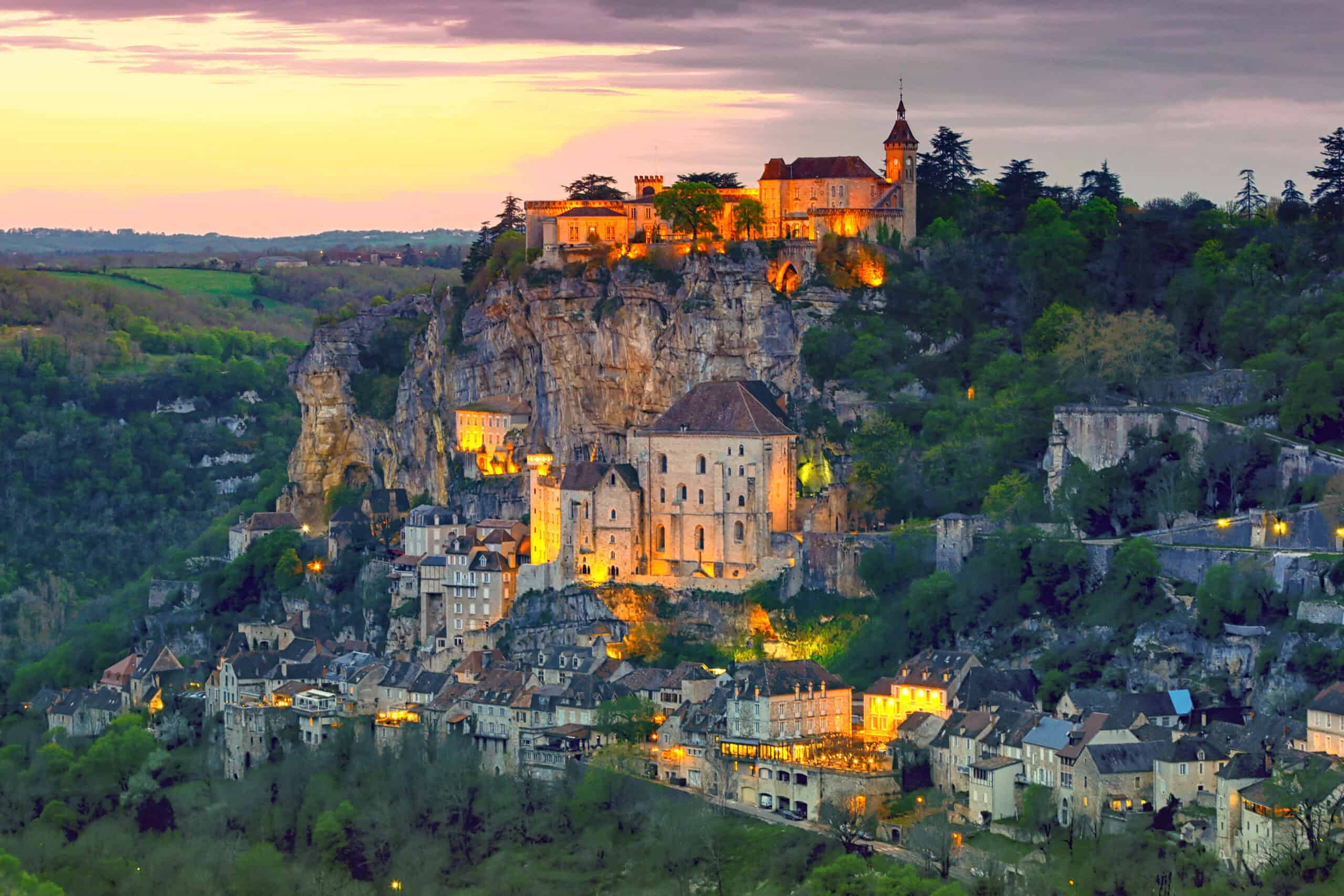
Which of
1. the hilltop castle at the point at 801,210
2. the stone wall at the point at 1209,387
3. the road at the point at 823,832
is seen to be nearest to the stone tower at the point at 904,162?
the hilltop castle at the point at 801,210

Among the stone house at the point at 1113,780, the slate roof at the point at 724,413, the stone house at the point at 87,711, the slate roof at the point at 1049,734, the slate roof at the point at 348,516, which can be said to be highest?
the slate roof at the point at 724,413

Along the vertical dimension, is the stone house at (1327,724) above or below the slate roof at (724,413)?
below

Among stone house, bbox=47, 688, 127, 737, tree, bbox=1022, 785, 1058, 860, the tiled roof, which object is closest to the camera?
tree, bbox=1022, 785, 1058, 860

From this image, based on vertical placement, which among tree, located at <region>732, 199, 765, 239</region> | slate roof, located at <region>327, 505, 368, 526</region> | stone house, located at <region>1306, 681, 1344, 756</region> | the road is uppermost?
tree, located at <region>732, 199, 765, 239</region>

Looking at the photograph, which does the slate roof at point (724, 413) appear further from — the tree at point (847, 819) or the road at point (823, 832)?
the tree at point (847, 819)

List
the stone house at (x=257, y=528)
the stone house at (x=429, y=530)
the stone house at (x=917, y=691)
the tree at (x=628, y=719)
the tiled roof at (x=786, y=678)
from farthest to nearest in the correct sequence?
the stone house at (x=257, y=528) → the stone house at (x=429, y=530) → the tree at (x=628, y=719) → the tiled roof at (x=786, y=678) → the stone house at (x=917, y=691)

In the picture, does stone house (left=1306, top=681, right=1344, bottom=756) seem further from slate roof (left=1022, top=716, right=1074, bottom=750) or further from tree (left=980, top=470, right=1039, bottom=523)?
tree (left=980, top=470, right=1039, bottom=523)

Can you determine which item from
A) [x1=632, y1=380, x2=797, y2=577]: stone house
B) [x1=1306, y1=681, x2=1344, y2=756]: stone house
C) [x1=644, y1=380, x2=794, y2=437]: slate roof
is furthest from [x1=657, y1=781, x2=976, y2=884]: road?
[x1=644, y1=380, x2=794, y2=437]: slate roof

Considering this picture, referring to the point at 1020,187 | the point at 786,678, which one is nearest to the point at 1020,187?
the point at 1020,187
